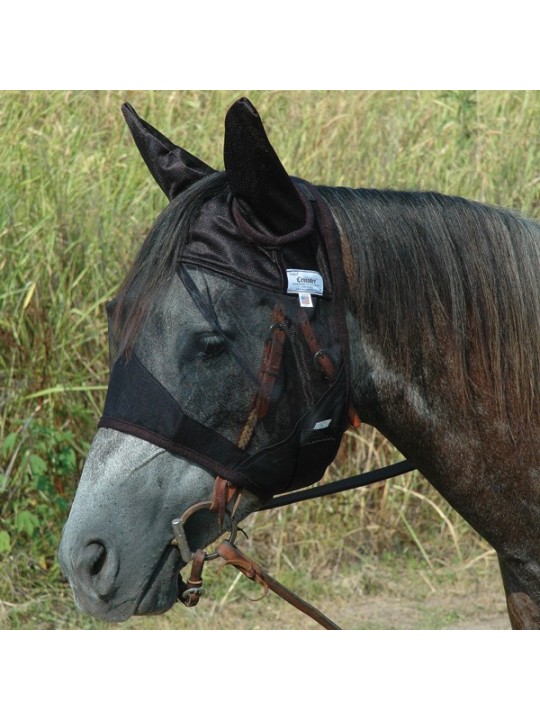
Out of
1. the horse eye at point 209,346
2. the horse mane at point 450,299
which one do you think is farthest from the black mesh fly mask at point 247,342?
the horse mane at point 450,299

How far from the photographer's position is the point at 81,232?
535 centimetres

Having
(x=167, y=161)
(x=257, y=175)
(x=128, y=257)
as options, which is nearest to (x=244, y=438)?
(x=257, y=175)

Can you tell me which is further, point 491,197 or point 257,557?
point 491,197

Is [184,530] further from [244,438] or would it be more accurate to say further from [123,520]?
[244,438]

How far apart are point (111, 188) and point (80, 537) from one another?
154 inches

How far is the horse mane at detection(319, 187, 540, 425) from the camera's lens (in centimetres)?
226

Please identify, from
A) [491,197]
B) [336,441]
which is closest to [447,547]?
[491,197]

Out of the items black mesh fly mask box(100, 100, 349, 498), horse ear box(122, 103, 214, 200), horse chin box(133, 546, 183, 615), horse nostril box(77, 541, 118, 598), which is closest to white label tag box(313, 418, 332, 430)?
black mesh fly mask box(100, 100, 349, 498)

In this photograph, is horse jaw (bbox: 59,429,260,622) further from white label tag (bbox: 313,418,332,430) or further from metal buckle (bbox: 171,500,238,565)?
white label tag (bbox: 313,418,332,430)

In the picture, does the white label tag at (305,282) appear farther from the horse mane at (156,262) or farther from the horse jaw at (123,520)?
the horse jaw at (123,520)

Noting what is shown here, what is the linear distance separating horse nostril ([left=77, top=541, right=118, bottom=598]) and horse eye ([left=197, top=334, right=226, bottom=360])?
1.66 feet

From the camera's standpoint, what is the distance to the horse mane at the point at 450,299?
226 centimetres

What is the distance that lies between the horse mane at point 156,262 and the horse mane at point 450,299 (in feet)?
1.17
